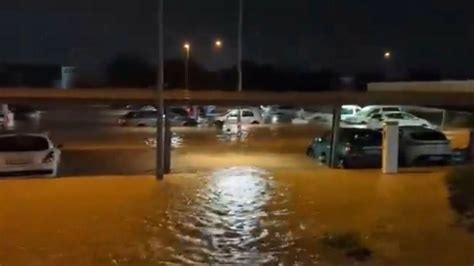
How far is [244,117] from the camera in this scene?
53.0m

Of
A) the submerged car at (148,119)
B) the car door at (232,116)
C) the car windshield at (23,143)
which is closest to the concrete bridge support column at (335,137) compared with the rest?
the car windshield at (23,143)

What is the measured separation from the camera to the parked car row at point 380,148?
86.4 ft

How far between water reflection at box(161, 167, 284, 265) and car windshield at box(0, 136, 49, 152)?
4.61 m

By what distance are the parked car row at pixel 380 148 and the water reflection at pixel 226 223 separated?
4.51 meters

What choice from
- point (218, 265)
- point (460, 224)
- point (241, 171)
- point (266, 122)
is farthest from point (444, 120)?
point (218, 265)

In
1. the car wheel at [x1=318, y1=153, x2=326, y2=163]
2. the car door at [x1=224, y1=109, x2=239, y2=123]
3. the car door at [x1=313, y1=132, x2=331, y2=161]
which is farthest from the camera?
the car door at [x1=224, y1=109, x2=239, y2=123]

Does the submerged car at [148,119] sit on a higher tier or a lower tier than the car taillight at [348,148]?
lower

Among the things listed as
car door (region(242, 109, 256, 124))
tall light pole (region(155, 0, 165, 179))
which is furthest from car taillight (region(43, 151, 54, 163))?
car door (region(242, 109, 256, 124))

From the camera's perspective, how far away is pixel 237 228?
1487cm

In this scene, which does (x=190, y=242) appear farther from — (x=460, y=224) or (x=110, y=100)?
(x=110, y=100)

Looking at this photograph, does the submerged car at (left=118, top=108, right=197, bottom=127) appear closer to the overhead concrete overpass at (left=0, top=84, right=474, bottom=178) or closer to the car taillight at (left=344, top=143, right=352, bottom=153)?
the overhead concrete overpass at (left=0, top=84, right=474, bottom=178)

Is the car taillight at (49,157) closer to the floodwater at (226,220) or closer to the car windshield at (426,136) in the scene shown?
the floodwater at (226,220)

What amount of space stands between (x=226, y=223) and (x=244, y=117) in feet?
124

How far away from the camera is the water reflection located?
12.5m
